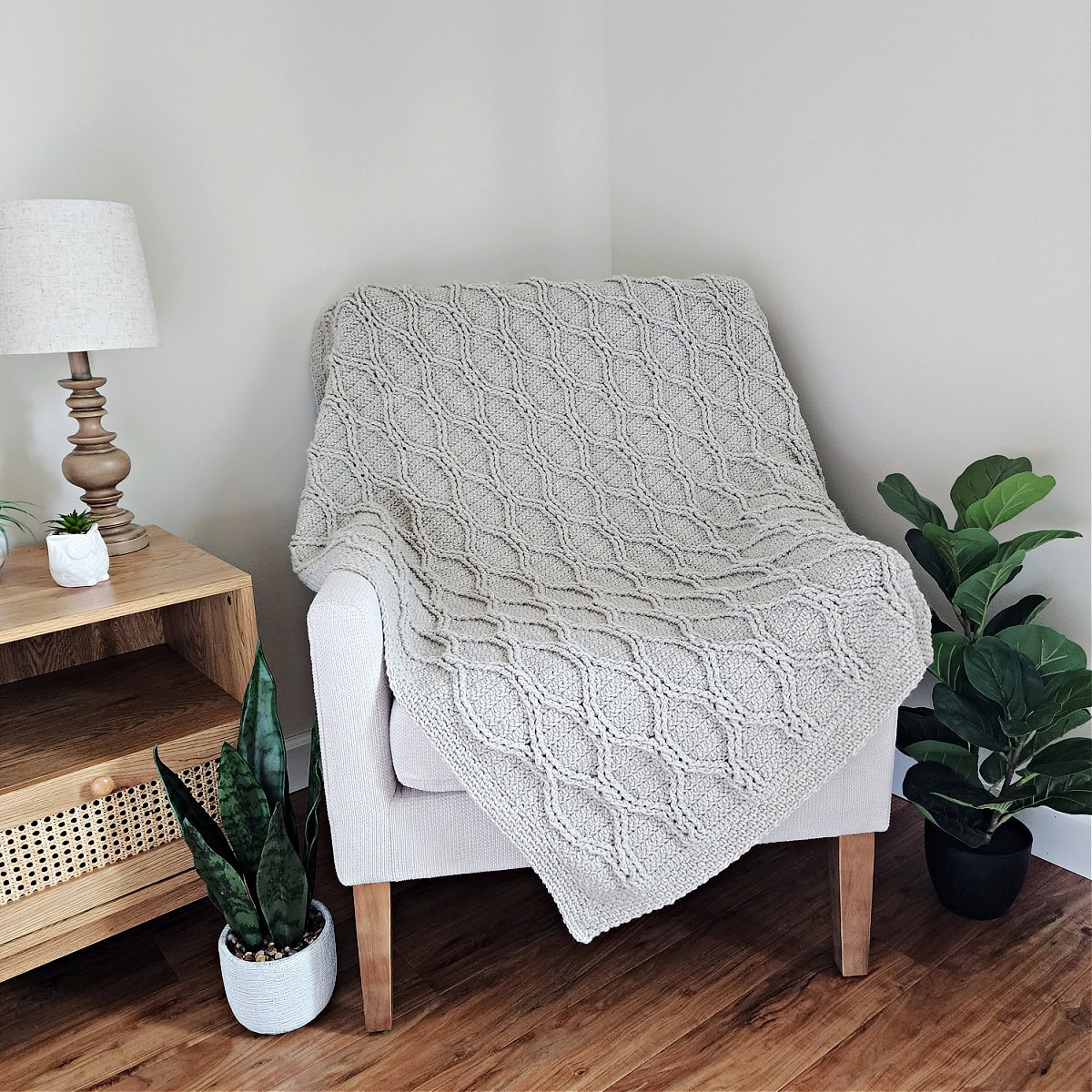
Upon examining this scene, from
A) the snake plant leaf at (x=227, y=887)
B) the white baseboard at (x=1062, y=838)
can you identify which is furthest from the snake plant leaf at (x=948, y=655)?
the snake plant leaf at (x=227, y=887)

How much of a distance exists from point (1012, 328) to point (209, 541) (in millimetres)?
1490

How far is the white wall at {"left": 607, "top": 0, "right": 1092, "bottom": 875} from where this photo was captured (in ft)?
4.80

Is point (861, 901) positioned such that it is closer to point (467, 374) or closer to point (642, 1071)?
point (642, 1071)

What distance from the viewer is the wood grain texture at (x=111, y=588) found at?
1.31 meters

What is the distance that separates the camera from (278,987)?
1299 millimetres

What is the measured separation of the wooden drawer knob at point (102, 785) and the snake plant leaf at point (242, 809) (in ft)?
0.67

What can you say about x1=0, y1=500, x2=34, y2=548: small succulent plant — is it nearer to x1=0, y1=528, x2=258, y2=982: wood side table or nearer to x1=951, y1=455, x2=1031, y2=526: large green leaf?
x1=0, y1=528, x2=258, y2=982: wood side table

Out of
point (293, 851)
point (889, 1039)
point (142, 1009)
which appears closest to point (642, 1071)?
point (889, 1039)

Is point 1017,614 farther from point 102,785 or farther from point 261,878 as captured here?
point 102,785

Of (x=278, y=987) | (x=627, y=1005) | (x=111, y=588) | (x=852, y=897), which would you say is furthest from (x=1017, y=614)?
(x=111, y=588)

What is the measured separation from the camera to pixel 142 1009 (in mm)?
1398

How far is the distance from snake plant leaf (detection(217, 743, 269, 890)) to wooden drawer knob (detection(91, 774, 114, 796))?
21 centimetres

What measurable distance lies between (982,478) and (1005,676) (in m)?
0.31

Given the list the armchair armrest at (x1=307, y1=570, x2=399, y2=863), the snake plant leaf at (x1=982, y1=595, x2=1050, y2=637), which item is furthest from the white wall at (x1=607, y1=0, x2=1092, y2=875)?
the armchair armrest at (x1=307, y1=570, x2=399, y2=863)
